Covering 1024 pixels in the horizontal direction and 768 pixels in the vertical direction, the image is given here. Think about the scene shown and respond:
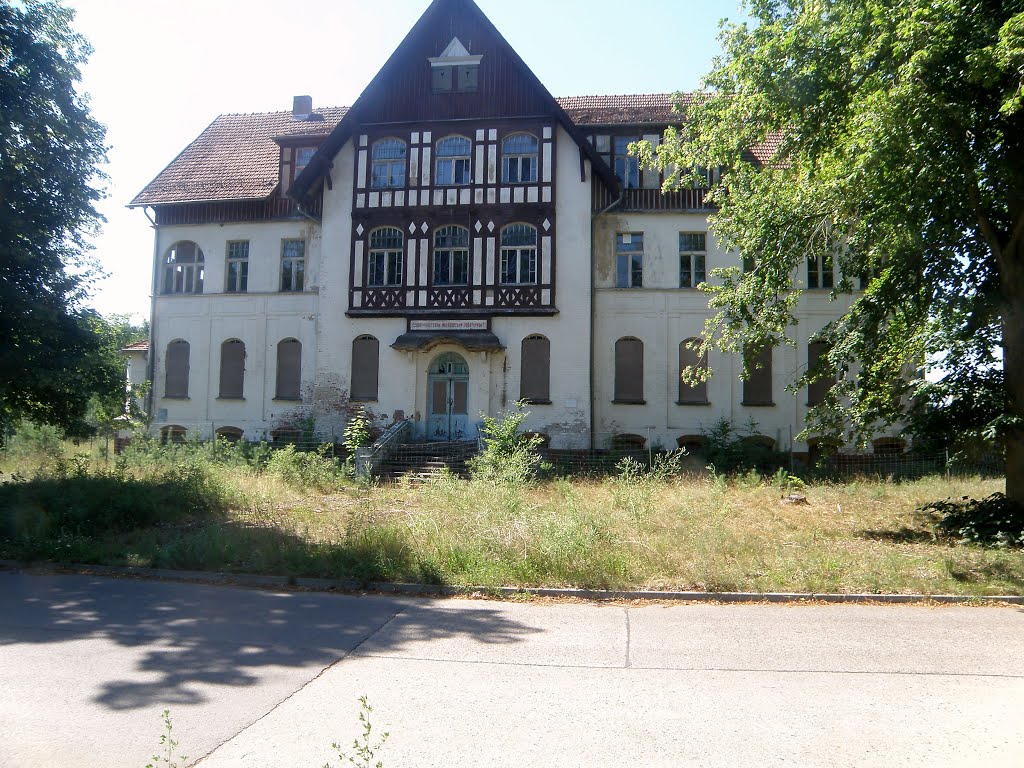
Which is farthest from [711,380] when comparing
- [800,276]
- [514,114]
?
[514,114]

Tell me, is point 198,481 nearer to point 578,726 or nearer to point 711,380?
point 578,726

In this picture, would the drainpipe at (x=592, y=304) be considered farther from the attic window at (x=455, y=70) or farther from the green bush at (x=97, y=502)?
the green bush at (x=97, y=502)

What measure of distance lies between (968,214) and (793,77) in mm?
3490

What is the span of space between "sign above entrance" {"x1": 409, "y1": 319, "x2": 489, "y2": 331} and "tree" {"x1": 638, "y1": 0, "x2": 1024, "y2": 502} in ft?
33.7

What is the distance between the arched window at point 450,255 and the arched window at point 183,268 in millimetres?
9107

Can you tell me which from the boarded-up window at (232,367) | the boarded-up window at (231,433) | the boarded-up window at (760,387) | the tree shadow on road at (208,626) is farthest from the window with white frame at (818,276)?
the tree shadow on road at (208,626)

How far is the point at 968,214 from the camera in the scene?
39.6 ft

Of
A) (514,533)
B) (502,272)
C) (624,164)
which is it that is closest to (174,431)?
(502,272)

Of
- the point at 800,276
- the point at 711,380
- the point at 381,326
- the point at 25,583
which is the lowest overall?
the point at 25,583

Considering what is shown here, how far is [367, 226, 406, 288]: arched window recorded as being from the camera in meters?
25.8

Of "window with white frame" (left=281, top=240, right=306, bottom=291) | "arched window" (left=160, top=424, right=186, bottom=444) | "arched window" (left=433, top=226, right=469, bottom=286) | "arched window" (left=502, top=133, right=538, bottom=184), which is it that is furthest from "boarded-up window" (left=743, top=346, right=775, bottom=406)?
"arched window" (left=160, top=424, right=186, bottom=444)

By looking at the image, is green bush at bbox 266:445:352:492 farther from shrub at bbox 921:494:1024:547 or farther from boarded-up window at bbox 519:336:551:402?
shrub at bbox 921:494:1024:547

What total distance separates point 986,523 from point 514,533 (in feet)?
23.7

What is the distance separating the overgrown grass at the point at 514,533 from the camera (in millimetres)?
9047
